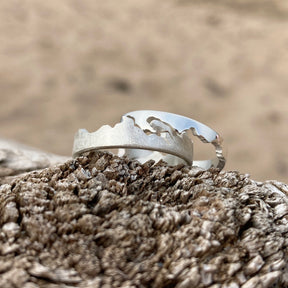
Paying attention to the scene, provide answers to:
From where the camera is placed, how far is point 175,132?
60.8 inches

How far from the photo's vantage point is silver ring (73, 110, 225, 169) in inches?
55.0

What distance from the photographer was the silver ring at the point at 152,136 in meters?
1.40

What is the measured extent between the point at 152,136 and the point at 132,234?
61cm

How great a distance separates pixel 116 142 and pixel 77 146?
0.52 ft

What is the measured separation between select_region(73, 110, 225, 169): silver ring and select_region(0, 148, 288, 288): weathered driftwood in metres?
0.30

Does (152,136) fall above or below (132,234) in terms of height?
above

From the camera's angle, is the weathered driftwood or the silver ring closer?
the weathered driftwood

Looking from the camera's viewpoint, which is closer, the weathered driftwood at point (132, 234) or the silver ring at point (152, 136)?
the weathered driftwood at point (132, 234)

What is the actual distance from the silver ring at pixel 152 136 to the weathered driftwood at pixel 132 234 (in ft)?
0.98

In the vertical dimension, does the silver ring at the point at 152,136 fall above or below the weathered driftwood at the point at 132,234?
above

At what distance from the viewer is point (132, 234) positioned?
2.96 feet

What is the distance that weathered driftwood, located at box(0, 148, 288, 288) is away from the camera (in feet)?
2.74

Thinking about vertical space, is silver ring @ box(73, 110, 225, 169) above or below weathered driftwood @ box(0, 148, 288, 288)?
above

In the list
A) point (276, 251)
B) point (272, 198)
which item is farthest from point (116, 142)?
point (276, 251)
